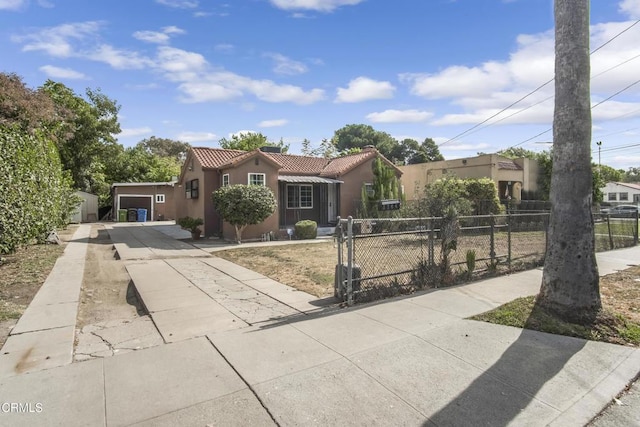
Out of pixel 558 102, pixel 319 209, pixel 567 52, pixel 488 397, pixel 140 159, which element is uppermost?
pixel 140 159

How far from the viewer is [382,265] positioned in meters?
7.64

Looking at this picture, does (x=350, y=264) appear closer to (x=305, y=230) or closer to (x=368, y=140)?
(x=305, y=230)

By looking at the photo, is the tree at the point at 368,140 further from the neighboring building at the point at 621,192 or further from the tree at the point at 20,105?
the tree at the point at 20,105

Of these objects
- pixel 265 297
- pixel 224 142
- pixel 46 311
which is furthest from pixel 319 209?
pixel 224 142

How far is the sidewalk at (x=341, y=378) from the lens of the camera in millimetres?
2840

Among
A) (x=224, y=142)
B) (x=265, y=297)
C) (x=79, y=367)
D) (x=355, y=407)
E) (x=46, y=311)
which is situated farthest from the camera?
(x=224, y=142)

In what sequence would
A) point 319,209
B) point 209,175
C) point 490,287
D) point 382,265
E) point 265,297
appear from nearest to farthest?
point 265,297, point 490,287, point 382,265, point 209,175, point 319,209

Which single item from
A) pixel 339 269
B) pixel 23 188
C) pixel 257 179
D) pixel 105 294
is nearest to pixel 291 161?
pixel 257 179

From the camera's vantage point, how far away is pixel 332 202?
1997cm

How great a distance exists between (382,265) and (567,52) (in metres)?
4.67

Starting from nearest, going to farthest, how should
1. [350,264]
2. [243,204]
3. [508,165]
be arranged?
[350,264] < [243,204] < [508,165]

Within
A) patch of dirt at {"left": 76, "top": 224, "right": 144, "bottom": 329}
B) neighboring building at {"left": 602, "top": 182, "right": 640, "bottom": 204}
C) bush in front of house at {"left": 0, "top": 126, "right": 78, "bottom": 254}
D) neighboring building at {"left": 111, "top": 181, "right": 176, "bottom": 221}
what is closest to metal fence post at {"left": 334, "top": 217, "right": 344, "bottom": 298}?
patch of dirt at {"left": 76, "top": 224, "right": 144, "bottom": 329}

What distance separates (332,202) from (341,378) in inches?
658

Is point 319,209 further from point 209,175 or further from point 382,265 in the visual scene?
point 382,265
